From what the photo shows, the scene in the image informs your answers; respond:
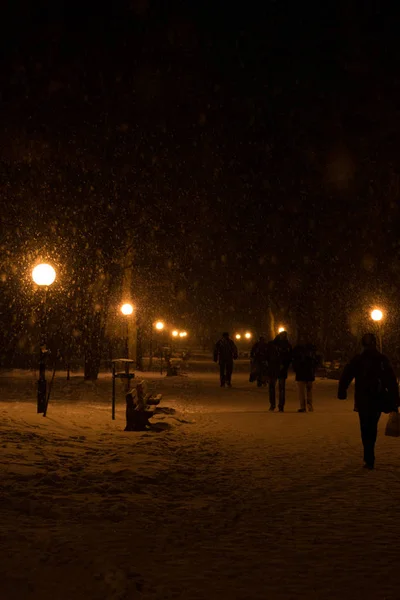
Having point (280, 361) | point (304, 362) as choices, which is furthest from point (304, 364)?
point (280, 361)

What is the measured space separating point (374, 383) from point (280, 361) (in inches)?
306

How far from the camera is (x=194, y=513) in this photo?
7332 mm

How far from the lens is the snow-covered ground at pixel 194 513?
16.6 ft

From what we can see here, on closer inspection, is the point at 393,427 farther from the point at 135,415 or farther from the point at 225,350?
the point at 225,350

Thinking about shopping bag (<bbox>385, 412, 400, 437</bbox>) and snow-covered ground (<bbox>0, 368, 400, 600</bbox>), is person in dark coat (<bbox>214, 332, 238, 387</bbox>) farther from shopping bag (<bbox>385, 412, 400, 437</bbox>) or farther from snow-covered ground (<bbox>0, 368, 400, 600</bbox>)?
shopping bag (<bbox>385, 412, 400, 437</bbox>)

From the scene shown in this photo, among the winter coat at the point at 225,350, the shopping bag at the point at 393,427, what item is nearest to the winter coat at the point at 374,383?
the shopping bag at the point at 393,427

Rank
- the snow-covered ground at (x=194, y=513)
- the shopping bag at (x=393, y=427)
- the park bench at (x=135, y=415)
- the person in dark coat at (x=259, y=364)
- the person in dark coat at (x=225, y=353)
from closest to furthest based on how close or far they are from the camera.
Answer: the snow-covered ground at (x=194, y=513), the shopping bag at (x=393, y=427), the park bench at (x=135, y=415), the person in dark coat at (x=225, y=353), the person in dark coat at (x=259, y=364)

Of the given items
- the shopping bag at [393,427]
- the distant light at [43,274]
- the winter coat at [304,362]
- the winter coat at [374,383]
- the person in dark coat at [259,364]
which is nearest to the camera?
the winter coat at [374,383]

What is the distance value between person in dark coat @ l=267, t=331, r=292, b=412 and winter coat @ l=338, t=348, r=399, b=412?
23.4 ft

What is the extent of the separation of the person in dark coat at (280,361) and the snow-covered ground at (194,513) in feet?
10.3

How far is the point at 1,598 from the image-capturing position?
4.60m

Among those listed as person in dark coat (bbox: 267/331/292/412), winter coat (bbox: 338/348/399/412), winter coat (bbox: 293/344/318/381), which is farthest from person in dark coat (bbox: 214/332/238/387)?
winter coat (bbox: 338/348/399/412)

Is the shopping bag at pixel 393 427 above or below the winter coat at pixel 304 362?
below

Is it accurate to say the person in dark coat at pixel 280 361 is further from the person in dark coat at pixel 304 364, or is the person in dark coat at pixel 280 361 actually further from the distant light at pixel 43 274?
the distant light at pixel 43 274
